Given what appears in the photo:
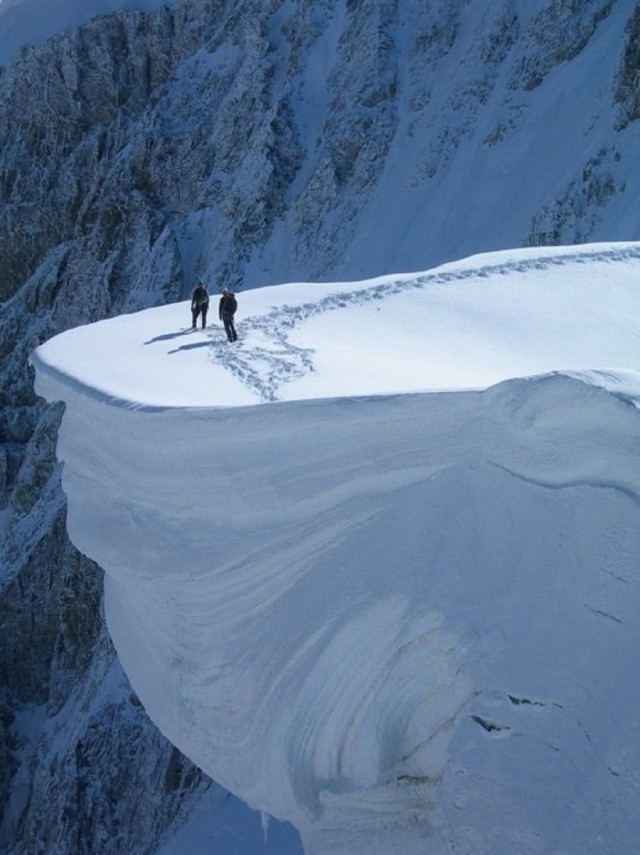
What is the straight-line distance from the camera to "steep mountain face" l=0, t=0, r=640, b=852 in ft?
72.5

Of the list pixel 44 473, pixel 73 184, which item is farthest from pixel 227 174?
pixel 44 473

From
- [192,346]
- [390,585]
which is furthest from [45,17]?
[390,585]

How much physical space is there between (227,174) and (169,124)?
3452 mm

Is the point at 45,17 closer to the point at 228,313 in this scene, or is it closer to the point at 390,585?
the point at 228,313

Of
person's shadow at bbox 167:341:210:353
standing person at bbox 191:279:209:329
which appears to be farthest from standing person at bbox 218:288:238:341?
standing person at bbox 191:279:209:329

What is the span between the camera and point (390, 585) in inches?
Answer: 245

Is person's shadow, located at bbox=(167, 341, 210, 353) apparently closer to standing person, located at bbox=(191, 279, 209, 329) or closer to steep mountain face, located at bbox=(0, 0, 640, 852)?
standing person, located at bbox=(191, 279, 209, 329)

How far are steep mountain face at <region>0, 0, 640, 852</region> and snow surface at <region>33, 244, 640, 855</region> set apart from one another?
12742 mm

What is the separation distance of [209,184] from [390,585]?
26.6 metres

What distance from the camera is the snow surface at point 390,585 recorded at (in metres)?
5.49

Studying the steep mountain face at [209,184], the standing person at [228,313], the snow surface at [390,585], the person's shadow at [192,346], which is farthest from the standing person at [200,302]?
the steep mountain face at [209,184]

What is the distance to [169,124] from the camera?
110 ft

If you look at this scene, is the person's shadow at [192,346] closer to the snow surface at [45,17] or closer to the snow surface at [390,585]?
the snow surface at [390,585]

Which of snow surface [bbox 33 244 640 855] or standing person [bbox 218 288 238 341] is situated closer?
snow surface [bbox 33 244 640 855]
